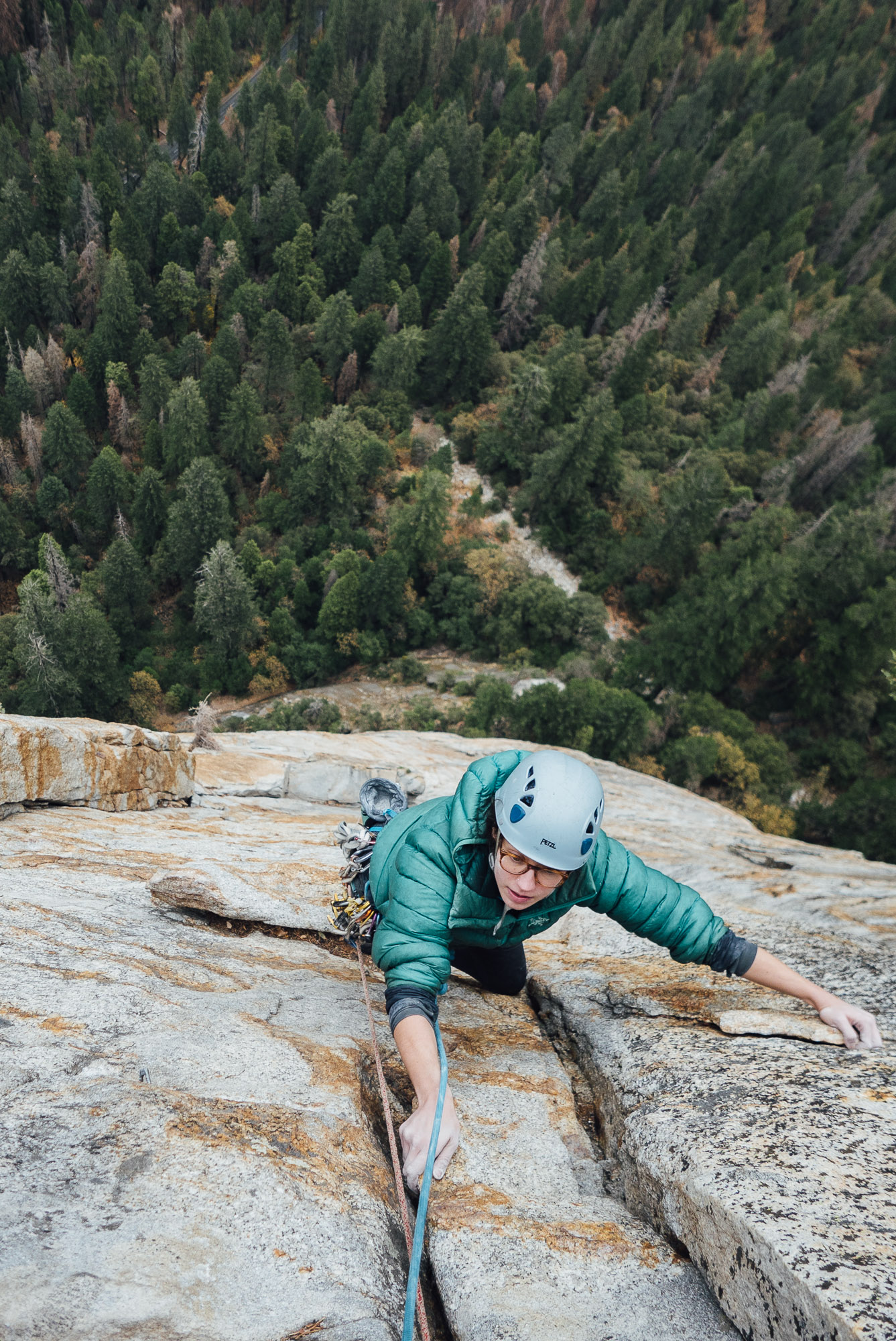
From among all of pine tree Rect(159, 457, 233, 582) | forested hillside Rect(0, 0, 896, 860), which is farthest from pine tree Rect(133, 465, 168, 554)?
pine tree Rect(159, 457, 233, 582)

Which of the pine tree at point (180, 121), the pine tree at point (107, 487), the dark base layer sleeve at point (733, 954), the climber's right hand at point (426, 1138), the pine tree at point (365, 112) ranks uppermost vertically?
the pine tree at point (365, 112)

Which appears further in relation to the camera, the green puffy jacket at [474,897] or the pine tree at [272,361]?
the pine tree at [272,361]

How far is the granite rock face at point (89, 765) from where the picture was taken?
21.9 feet

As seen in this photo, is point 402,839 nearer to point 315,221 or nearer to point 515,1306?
point 515,1306

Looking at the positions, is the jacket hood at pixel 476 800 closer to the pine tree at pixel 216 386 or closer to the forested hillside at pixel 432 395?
the forested hillside at pixel 432 395

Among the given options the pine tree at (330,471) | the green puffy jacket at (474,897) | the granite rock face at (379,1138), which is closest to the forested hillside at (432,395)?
the pine tree at (330,471)

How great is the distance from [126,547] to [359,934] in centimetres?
4954

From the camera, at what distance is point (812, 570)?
1854 inches

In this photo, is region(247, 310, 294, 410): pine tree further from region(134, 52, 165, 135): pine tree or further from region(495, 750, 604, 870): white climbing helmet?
region(495, 750, 604, 870): white climbing helmet

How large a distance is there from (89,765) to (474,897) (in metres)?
5.85

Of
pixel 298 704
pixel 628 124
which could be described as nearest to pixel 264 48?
pixel 628 124

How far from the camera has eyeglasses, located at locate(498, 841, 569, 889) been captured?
3.34 metres

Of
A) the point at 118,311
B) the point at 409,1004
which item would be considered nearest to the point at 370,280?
the point at 118,311

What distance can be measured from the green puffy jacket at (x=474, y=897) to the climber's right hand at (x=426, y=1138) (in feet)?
1.74
